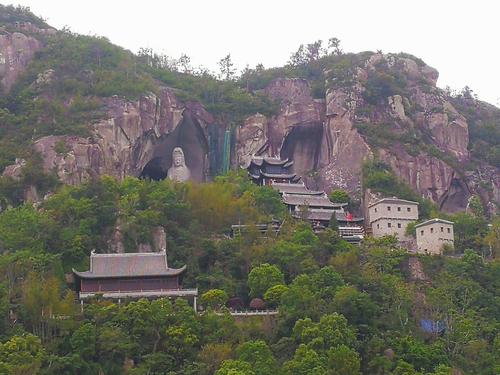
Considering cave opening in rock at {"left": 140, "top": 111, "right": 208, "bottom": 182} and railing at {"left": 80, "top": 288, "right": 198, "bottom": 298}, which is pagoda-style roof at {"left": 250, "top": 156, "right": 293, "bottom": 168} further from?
railing at {"left": 80, "top": 288, "right": 198, "bottom": 298}

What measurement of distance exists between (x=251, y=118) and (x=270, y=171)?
5.44 metres

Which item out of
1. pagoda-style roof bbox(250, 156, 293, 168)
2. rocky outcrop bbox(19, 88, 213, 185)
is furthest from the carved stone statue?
pagoda-style roof bbox(250, 156, 293, 168)

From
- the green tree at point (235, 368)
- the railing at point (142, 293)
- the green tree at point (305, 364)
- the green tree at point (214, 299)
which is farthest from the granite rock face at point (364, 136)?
the green tree at point (235, 368)

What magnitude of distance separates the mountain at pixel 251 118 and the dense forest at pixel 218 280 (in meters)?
0.30

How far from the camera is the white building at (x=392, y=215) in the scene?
56156mm

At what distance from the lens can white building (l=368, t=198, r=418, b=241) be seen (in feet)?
184

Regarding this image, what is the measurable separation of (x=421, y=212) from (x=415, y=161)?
7291mm

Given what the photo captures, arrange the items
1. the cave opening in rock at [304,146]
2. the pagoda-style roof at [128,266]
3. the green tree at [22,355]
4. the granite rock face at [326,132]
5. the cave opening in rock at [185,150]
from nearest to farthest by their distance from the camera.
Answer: the green tree at [22,355] < the pagoda-style roof at [128,266] < the granite rock face at [326,132] < the cave opening in rock at [185,150] < the cave opening in rock at [304,146]

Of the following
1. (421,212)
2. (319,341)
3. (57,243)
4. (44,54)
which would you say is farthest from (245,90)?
(319,341)

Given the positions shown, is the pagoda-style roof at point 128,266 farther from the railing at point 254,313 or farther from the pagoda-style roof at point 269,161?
the pagoda-style roof at point 269,161

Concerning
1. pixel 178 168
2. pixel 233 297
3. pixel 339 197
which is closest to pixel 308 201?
pixel 339 197

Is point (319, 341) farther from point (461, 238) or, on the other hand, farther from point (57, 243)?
point (461, 238)

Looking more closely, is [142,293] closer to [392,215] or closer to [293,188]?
[392,215]

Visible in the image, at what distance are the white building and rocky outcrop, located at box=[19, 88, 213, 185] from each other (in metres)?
14.4
